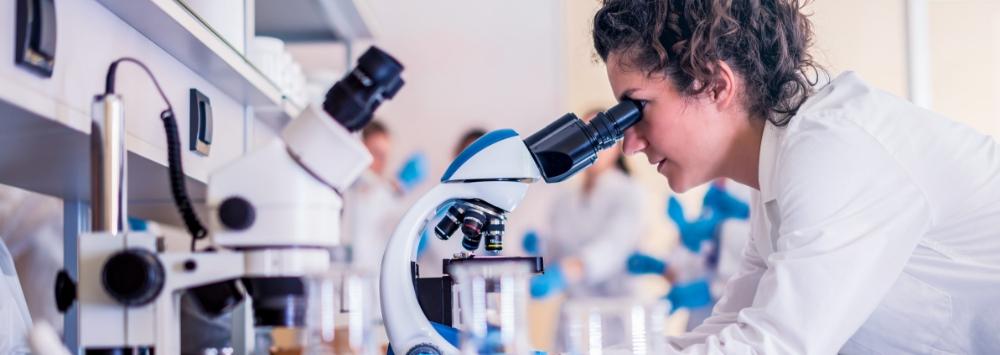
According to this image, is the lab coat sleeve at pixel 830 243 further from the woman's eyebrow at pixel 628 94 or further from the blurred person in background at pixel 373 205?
the blurred person in background at pixel 373 205

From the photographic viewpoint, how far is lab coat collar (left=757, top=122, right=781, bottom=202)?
1319mm

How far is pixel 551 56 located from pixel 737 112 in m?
3.49

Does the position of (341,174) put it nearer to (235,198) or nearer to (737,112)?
(235,198)

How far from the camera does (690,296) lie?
319cm

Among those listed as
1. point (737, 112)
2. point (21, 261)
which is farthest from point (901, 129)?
point (21, 261)

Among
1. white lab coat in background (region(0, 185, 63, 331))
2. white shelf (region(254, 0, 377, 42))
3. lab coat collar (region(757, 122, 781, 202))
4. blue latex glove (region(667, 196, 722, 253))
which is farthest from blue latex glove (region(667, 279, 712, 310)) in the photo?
white lab coat in background (region(0, 185, 63, 331))

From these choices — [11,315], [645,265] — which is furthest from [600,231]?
[11,315]

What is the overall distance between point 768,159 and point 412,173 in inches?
137

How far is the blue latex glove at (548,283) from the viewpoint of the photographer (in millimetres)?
4020

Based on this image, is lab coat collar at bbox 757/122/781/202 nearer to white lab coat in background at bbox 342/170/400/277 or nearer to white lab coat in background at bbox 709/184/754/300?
white lab coat in background at bbox 709/184/754/300

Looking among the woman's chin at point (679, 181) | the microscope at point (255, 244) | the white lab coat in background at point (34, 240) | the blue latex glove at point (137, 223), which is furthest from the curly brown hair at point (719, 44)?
the white lab coat in background at point (34, 240)

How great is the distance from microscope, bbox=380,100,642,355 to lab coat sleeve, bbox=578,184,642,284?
3069 mm

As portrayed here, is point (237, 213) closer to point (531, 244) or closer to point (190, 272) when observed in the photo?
point (190, 272)

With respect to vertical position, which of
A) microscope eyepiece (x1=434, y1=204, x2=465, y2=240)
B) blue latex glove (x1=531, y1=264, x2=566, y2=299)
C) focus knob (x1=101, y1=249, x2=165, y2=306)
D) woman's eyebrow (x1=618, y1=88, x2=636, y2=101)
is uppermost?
woman's eyebrow (x1=618, y1=88, x2=636, y2=101)
